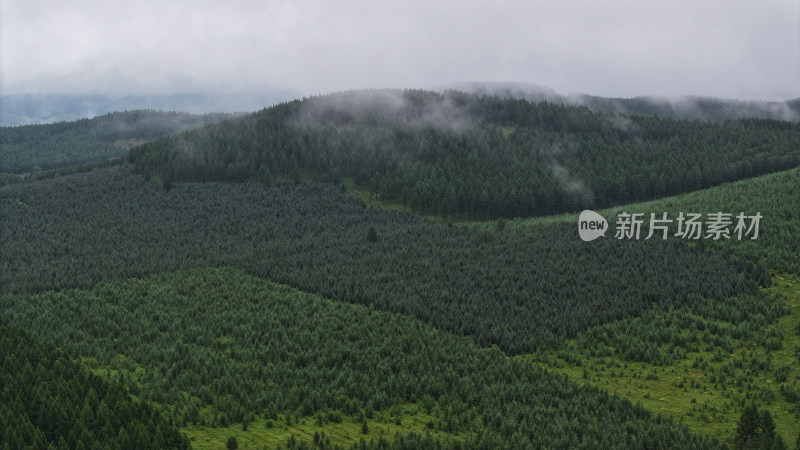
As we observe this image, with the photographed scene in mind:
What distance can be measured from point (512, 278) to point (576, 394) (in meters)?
36.8

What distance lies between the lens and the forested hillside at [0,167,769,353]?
80.7 meters

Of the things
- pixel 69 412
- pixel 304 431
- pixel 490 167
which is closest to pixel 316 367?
pixel 304 431

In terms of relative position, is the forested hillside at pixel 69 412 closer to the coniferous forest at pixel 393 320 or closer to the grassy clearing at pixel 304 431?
the coniferous forest at pixel 393 320

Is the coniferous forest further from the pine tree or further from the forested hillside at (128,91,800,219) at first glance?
the forested hillside at (128,91,800,219)

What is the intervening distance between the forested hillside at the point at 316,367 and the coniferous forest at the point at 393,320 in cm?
28

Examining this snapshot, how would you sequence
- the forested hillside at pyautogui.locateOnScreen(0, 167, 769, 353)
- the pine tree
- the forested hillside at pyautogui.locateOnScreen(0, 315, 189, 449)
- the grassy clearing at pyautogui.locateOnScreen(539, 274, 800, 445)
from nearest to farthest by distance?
the forested hillside at pyautogui.locateOnScreen(0, 315, 189, 449) → the pine tree → the grassy clearing at pyautogui.locateOnScreen(539, 274, 800, 445) → the forested hillside at pyautogui.locateOnScreen(0, 167, 769, 353)

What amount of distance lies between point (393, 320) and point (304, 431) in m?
30.2

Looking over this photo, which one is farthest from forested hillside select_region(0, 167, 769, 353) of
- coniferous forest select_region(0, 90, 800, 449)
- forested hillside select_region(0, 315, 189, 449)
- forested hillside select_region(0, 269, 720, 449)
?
forested hillside select_region(0, 315, 189, 449)

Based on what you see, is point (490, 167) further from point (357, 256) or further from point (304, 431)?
point (304, 431)

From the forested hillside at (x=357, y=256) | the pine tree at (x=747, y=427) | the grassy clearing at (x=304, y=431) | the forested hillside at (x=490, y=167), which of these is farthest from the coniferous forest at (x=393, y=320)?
the forested hillside at (x=490, y=167)

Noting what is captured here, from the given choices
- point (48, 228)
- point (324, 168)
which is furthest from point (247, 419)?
point (324, 168)

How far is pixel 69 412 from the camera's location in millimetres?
42219

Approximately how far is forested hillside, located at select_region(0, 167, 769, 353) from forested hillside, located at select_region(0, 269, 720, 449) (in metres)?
9.37

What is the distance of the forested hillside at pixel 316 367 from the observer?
156ft
